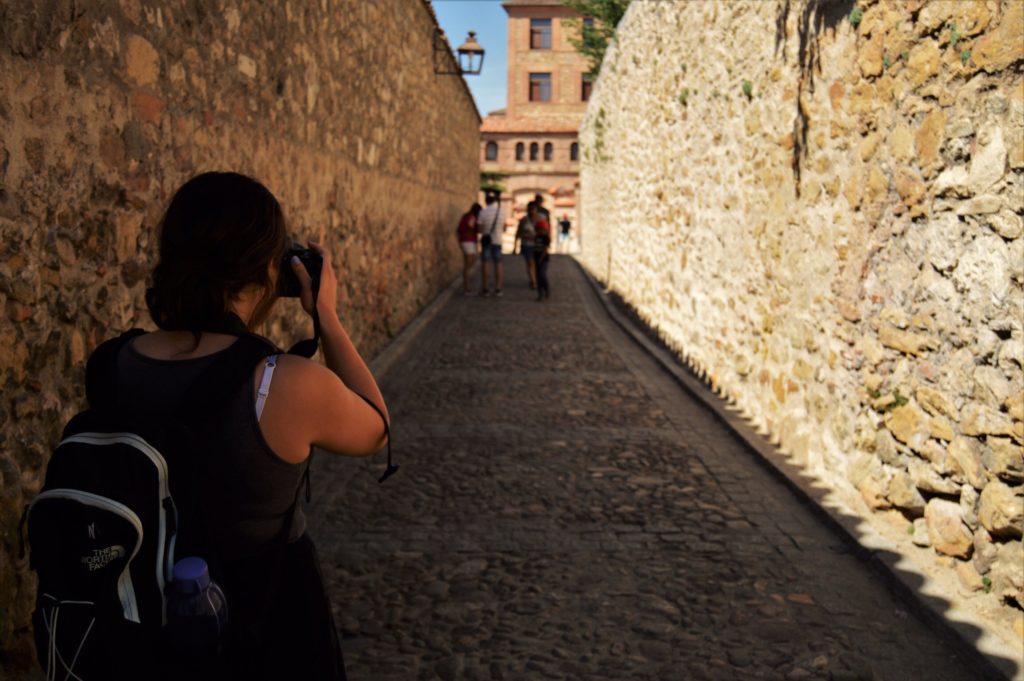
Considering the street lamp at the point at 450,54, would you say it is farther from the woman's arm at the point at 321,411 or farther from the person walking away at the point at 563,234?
the person walking away at the point at 563,234

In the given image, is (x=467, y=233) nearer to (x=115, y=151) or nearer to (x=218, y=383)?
(x=115, y=151)

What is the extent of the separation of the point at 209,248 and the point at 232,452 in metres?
0.35

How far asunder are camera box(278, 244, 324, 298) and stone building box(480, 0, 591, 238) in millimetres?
44779

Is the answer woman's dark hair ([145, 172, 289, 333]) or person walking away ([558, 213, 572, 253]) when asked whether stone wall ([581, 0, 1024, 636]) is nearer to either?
woman's dark hair ([145, 172, 289, 333])

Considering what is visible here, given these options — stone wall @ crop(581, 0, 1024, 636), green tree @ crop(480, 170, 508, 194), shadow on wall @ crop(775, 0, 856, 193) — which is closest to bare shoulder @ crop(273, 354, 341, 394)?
stone wall @ crop(581, 0, 1024, 636)

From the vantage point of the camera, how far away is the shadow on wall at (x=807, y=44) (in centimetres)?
522

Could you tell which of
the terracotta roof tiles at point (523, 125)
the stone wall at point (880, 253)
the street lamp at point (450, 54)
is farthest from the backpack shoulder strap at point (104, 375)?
the terracotta roof tiles at point (523, 125)

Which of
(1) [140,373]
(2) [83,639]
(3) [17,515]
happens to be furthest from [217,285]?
(3) [17,515]

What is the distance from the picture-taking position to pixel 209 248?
62.9 inches

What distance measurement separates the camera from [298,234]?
20.3 feet

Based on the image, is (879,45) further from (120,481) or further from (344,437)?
(120,481)

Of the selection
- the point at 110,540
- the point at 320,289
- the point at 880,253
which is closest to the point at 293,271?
the point at 320,289

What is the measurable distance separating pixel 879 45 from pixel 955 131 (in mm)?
956

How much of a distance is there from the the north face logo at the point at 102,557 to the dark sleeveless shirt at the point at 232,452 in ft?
0.62
